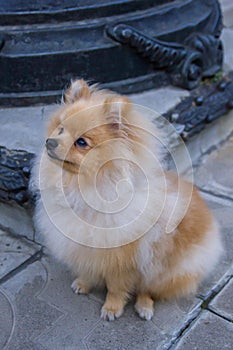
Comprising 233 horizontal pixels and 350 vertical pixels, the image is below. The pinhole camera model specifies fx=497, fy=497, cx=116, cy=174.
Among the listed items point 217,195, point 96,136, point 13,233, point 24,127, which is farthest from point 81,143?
point 217,195

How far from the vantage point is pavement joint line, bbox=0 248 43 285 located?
2572 mm

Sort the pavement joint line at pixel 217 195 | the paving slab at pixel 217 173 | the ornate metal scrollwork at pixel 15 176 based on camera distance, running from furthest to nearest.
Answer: the paving slab at pixel 217 173 < the pavement joint line at pixel 217 195 < the ornate metal scrollwork at pixel 15 176

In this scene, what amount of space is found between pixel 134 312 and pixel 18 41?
1.90 meters

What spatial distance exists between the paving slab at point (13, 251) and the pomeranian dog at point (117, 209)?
0.38 m

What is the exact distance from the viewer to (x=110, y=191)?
196 centimetres

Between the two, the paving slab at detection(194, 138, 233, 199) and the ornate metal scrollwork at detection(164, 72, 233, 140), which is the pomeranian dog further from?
the ornate metal scrollwork at detection(164, 72, 233, 140)

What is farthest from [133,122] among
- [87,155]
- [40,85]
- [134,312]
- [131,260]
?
[40,85]

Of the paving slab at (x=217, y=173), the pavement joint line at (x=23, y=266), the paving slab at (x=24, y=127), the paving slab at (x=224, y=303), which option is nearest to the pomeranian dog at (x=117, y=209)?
the paving slab at (x=224, y=303)

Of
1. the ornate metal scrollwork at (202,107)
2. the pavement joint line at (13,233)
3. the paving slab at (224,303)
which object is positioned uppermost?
the ornate metal scrollwork at (202,107)

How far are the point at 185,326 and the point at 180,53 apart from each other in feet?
6.53

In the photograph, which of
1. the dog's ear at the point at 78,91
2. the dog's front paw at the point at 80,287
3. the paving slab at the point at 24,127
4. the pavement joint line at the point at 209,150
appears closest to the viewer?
the dog's ear at the point at 78,91

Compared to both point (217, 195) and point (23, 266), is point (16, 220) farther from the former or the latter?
point (217, 195)

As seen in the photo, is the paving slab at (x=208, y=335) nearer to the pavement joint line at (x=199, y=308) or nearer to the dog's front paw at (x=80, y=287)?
the pavement joint line at (x=199, y=308)

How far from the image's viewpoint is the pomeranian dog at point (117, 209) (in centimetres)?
188
